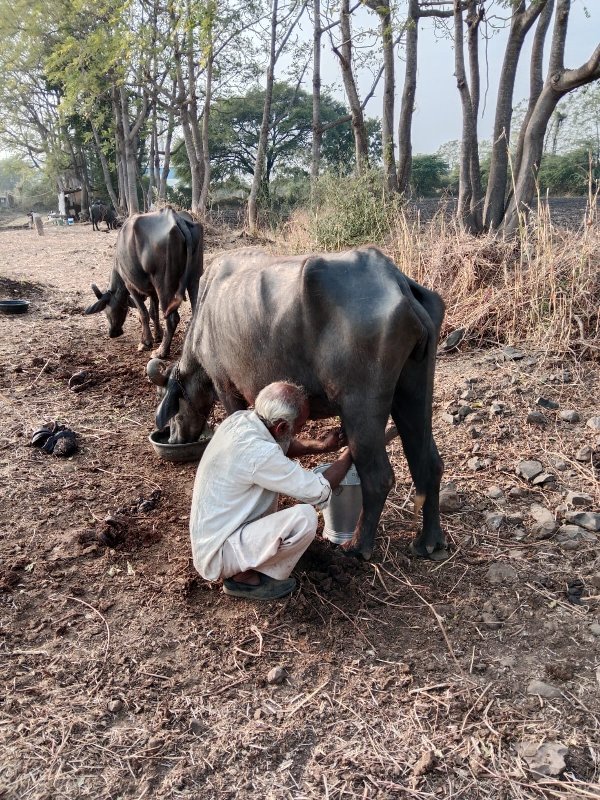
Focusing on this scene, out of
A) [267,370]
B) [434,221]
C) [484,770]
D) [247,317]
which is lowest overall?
[484,770]

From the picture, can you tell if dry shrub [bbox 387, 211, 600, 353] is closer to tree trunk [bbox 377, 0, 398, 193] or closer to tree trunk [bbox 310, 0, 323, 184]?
tree trunk [bbox 377, 0, 398, 193]

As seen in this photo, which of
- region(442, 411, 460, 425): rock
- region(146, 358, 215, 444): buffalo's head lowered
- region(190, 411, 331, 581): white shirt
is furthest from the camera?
region(442, 411, 460, 425): rock

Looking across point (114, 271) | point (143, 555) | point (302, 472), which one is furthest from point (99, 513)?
point (114, 271)

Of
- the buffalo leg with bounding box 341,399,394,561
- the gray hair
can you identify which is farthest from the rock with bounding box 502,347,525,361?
the gray hair

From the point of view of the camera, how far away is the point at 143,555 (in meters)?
3.70

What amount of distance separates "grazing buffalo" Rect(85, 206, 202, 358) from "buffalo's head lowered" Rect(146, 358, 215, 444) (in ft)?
8.53

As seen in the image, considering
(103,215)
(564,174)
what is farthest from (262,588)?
(564,174)

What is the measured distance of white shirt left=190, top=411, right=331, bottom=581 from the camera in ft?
9.47

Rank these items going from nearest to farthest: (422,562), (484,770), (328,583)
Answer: (484,770), (328,583), (422,562)

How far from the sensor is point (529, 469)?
14.4 ft

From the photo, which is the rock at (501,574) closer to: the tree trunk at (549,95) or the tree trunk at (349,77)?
the tree trunk at (549,95)

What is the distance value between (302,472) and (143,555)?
1.37 meters

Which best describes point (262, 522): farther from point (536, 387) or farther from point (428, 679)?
point (536, 387)

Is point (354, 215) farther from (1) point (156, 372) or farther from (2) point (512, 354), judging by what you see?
(1) point (156, 372)
